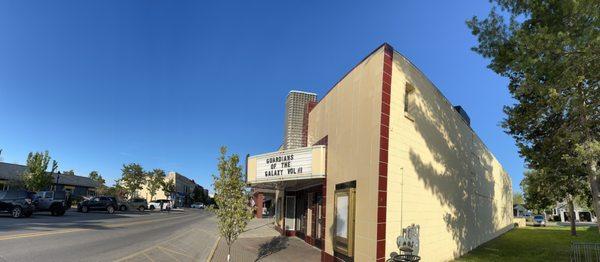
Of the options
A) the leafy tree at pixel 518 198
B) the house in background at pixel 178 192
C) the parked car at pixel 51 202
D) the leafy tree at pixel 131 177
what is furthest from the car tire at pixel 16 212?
the leafy tree at pixel 518 198

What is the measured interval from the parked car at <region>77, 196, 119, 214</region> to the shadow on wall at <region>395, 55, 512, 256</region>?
34.9 metres

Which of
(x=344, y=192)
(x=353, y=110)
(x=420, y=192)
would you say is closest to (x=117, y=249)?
(x=344, y=192)

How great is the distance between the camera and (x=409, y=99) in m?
12.7

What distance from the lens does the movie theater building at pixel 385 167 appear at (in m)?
10.8

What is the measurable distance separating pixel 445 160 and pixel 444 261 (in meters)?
3.68

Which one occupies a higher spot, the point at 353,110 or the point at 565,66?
the point at 565,66

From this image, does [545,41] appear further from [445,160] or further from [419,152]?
[445,160]

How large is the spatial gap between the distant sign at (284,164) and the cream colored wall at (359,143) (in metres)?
1.05

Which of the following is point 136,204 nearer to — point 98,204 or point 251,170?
point 98,204

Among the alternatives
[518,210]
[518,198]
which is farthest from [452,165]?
[518,198]

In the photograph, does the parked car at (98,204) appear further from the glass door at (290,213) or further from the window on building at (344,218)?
the window on building at (344,218)

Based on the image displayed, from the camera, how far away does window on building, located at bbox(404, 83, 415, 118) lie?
12.4m

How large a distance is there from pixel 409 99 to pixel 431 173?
2.81 metres

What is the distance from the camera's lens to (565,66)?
11.1 metres
